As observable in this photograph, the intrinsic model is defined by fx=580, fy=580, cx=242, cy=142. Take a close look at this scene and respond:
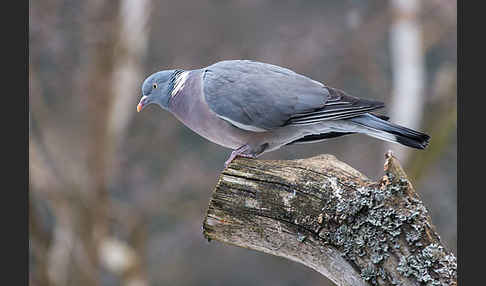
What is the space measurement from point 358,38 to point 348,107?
3.91 m

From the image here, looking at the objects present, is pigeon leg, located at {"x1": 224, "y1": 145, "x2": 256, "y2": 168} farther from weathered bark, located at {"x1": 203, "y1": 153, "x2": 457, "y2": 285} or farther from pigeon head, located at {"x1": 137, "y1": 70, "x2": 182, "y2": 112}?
pigeon head, located at {"x1": 137, "y1": 70, "x2": 182, "y2": 112}

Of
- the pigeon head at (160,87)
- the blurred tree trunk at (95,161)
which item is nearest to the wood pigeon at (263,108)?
the pigeon head at (160,87)

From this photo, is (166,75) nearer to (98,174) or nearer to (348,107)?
(348,107)

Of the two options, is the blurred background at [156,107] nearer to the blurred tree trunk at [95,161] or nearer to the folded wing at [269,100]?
the blurred tree trunk at [95,161]

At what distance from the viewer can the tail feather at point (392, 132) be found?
2.67 m

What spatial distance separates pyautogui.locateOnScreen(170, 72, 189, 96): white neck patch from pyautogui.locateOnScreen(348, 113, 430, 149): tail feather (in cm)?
94

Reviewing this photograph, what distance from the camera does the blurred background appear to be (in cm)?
597

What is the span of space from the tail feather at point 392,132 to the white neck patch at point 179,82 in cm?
94

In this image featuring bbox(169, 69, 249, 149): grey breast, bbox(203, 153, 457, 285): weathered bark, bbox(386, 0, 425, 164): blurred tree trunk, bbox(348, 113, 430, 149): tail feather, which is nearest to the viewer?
bbox(203, 153, 457, 285): weathered bark

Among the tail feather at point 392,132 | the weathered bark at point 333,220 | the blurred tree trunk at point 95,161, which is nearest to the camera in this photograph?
the weathered bark at point 333,220

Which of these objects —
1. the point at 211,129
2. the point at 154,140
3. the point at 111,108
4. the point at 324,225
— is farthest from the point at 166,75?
the point at 154,140

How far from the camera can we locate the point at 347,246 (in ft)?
7.82

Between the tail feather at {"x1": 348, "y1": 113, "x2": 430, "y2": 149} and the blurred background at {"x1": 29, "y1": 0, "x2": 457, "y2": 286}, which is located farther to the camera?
the blurred background at {"x1": 29, "y1": 0, "x2": 457, "y2": 286}

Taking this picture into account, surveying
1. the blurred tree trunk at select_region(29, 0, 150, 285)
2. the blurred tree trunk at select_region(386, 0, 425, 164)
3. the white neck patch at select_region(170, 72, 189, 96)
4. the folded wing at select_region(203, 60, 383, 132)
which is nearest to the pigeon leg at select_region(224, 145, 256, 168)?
the folded wing at select_region(203, 60, 383, 132)
